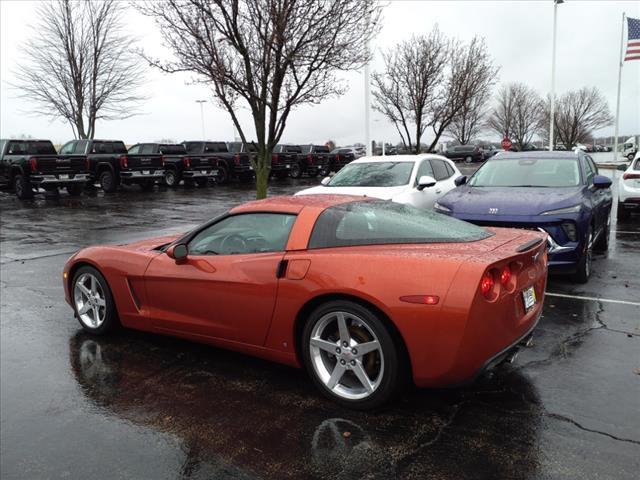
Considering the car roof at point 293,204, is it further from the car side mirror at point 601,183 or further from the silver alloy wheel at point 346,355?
the car side mirror at point 601,183

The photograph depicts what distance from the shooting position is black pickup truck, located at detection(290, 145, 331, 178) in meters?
29.2

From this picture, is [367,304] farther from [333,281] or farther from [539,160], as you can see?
[539,160]

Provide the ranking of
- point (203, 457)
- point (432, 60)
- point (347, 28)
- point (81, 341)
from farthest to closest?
→ point (432, 60) < point (347, 28) < point (81, 341) < point (203, 457)

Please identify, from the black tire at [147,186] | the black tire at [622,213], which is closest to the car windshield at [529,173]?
the black tire at [622,213]

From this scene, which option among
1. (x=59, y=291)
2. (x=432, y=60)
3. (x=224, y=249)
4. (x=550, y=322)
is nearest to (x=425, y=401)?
(x=224, y=249)

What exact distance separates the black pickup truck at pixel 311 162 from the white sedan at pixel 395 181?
19.4 metres

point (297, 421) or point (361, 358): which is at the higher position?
point (361, 358)

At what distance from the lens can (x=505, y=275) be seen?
10.4 feet

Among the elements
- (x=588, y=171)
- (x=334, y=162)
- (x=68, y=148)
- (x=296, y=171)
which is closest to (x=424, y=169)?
(x=588, y=171)

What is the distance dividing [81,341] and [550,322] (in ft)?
14.1

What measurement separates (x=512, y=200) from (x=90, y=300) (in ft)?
16.0

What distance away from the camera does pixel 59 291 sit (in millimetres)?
6457

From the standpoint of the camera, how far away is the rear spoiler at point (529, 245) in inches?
133

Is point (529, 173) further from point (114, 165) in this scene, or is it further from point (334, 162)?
point (334, 162)
